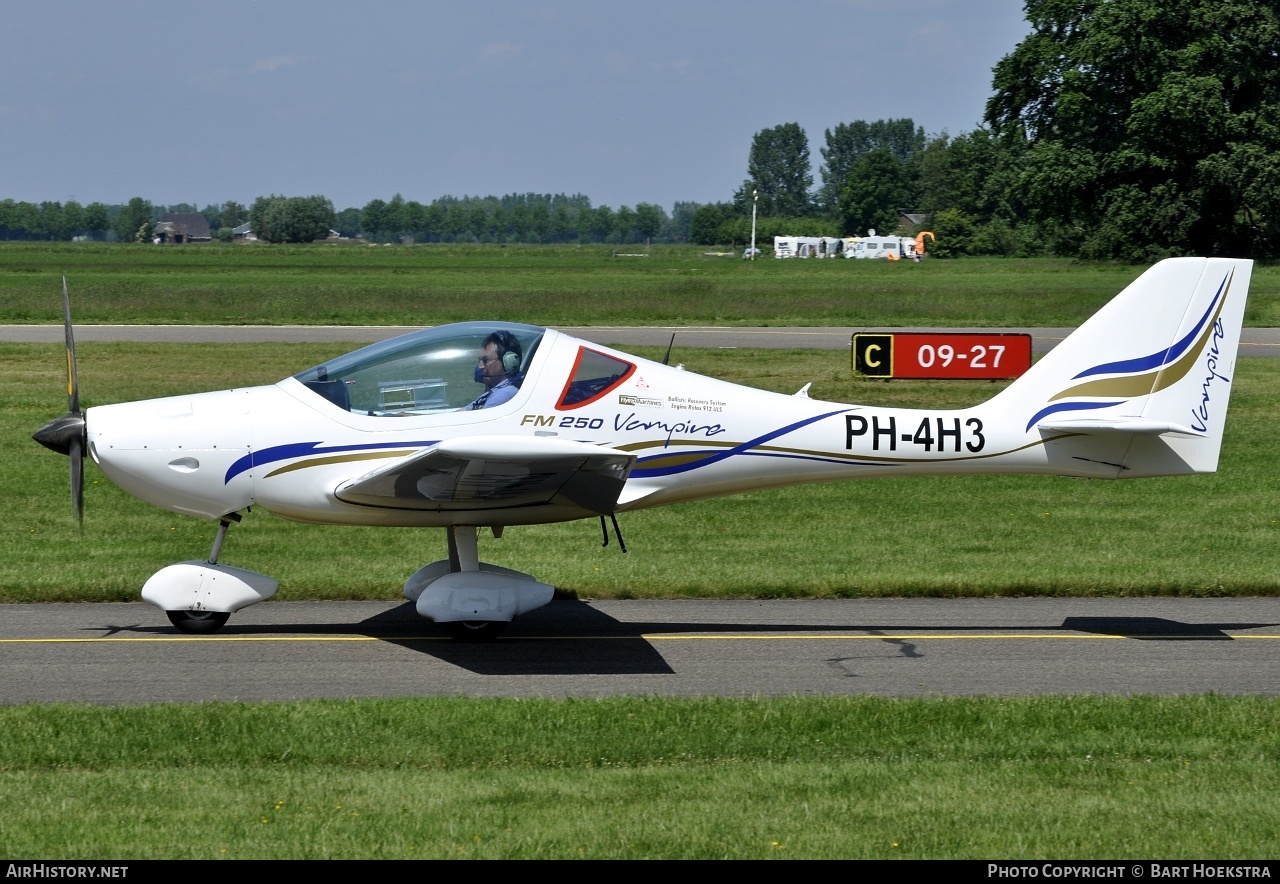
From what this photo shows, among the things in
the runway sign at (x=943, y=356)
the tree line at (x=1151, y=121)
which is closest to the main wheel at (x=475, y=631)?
the runway sign at (x=943, y=356)

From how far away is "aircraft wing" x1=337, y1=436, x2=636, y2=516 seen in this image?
27.0ft

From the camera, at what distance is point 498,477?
344 inches

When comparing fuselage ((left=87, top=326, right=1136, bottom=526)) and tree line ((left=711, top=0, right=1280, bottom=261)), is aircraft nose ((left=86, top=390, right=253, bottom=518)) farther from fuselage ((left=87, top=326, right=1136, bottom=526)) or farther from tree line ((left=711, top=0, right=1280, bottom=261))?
tree line ((left=711, top=0, right=1280, bottom=261))

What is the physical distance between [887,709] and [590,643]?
2.54 meters

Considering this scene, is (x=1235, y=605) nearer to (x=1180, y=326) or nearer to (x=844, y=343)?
(x=1180, y=326)

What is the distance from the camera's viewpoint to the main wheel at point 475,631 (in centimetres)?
943

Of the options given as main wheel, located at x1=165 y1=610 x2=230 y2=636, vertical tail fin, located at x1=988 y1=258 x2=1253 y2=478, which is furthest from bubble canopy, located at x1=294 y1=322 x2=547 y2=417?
vertical tail fin, located at x1=988 y1=258 x2=1253 y2=478

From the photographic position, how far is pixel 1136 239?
51219mm

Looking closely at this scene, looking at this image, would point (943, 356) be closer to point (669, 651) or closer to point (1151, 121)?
point (669, 651)

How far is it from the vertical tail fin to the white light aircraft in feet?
0.05

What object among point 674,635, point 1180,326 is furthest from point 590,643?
point 1180,326

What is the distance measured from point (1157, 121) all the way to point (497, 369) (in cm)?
4574

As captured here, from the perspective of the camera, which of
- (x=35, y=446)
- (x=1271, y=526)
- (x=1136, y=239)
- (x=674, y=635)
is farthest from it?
(x=1136, y=239)

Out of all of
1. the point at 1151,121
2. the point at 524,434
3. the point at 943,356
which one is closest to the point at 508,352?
the point at 524,434
